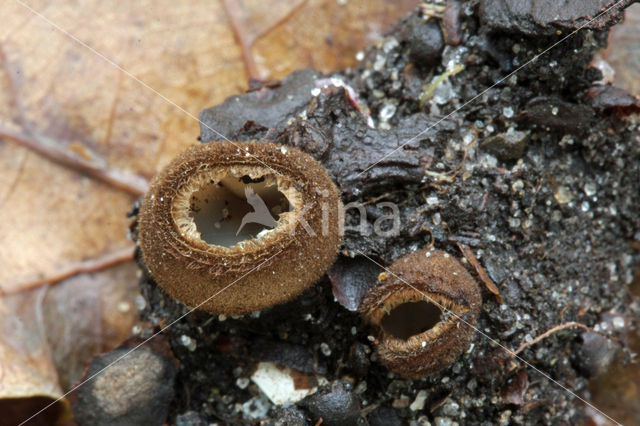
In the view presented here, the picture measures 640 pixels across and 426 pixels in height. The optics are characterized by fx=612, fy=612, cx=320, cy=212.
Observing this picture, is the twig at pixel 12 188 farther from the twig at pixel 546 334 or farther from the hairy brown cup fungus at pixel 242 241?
the twig at pixel 546 334

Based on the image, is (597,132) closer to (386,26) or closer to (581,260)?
(581,260)

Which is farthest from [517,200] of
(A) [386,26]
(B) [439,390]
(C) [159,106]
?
(C) [159,106]

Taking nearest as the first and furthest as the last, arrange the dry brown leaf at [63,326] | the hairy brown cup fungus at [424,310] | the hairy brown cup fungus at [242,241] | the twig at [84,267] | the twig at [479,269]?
the hairy brown cup fungus at [242,241] → the hairy brown cup fungus at [424,310] → the twig at [479,269] → the dry brown leaf at [63,326] → the twig at [84,267]

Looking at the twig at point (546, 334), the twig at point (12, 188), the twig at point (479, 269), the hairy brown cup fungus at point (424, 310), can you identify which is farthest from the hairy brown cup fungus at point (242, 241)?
the twig at point (12, 188)

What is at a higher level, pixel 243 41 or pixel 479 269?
pixel 243 41

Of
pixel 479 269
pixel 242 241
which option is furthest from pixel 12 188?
pixel 479 269

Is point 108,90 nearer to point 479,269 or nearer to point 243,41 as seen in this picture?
point 243,41

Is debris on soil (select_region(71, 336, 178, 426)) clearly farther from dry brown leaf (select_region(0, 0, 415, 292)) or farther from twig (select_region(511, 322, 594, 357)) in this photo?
twig (select_region(511, 322, 594, 357))
